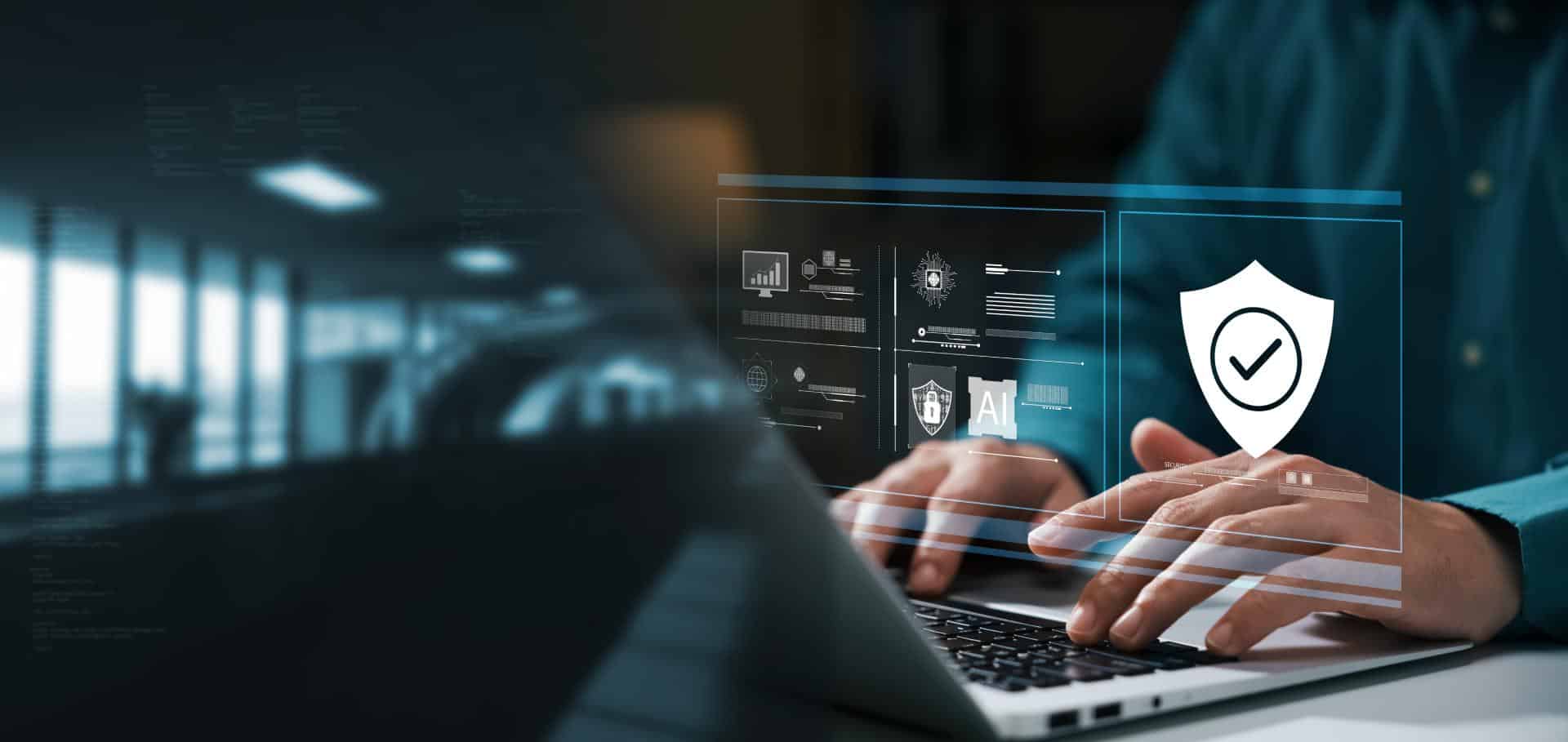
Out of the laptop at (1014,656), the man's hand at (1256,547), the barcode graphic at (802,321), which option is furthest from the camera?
the barcode graphic at (802,321)

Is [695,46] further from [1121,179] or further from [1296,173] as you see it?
[1296,173]

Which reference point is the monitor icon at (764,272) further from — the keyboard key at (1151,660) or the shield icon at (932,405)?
the keyboard key at (1151,660)

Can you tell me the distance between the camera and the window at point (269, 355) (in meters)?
0.64

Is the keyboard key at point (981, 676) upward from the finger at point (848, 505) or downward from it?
downward

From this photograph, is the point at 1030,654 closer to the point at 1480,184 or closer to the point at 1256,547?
the point at 1256,547

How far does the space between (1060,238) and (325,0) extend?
0.49 m

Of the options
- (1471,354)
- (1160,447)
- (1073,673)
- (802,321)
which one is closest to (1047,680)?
(1073,673)

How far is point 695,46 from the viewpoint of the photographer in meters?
1.46

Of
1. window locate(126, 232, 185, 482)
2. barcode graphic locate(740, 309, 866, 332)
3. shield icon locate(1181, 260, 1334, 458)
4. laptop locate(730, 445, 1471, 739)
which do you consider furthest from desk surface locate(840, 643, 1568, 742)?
window locate(126, 232, 185, 482)

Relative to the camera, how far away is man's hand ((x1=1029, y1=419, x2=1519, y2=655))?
18.4 inches

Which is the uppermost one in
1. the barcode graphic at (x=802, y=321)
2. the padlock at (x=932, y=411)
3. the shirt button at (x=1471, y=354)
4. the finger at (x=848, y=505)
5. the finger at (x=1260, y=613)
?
the barcode graphic at (x=802, y=321)

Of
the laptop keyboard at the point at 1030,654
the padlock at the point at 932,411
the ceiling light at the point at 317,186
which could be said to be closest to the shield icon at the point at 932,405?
the padlock at the point at 932,411

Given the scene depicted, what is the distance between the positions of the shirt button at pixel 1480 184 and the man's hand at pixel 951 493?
1.09ft

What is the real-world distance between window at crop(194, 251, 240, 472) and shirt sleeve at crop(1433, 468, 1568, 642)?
0.67 metres
